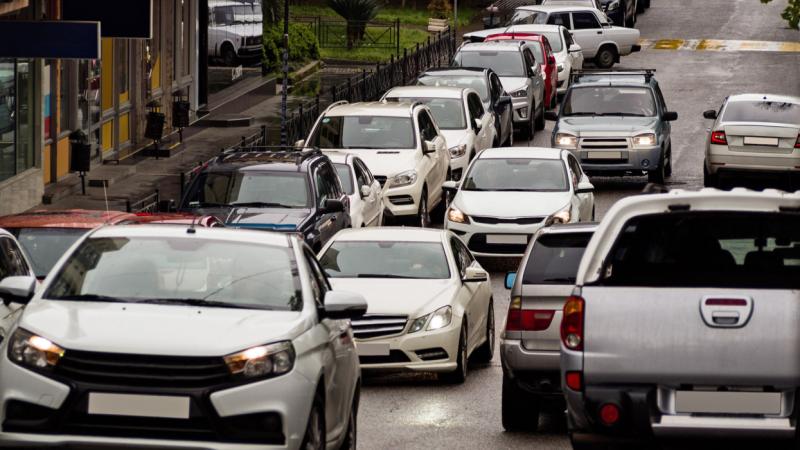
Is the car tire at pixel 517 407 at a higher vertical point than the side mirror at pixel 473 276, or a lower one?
lower

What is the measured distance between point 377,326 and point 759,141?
1447 cm

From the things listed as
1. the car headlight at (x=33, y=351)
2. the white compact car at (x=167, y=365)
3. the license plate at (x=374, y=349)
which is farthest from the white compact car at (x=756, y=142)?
the car headlight at (x=33, y=351)

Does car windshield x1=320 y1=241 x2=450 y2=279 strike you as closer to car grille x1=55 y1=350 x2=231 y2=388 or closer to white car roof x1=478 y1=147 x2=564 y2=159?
white car roof x1=478 y1=147 x2=564 y2=159

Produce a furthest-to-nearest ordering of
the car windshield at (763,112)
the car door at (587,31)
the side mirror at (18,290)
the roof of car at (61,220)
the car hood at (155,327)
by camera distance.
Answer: the car door at (587,31), the car windshield at (763,112), the roof of car at (61,220), the side mirror at (18,290), the car hood at (155,327)

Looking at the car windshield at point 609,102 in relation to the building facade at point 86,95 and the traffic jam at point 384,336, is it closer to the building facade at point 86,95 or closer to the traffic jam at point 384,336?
the building facade at point 86,95

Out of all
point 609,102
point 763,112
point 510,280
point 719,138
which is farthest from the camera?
point 609,102

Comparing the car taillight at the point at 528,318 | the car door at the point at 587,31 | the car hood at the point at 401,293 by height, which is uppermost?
the car door at the point at 587,31

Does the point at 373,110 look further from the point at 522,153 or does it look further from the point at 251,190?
the point at 251,190

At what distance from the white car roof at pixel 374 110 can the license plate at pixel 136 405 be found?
17969mm

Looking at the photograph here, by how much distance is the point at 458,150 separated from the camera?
2961cm

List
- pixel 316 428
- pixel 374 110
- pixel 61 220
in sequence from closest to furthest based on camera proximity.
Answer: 1. pixel 316 428
2. pixel 61 220
3. pixel 374 110

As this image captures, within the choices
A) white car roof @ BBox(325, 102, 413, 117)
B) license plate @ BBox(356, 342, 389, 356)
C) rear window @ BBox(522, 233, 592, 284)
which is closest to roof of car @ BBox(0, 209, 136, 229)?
license plate @ BBox(356, 342, 389, 356)

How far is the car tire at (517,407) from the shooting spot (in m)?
13.7

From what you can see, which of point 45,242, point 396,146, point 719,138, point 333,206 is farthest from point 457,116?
point 45,242
